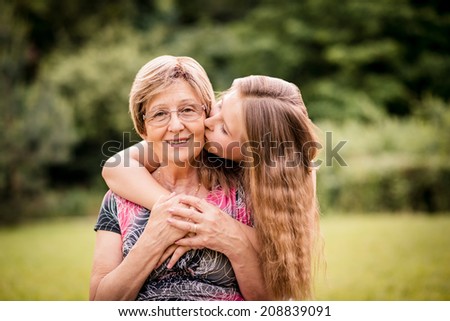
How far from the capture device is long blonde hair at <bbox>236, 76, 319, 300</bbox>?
2.30m

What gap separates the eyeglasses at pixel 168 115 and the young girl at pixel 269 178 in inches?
3.4

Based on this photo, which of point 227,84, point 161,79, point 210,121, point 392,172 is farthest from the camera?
point 227,84

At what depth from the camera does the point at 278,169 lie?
7.73 feet

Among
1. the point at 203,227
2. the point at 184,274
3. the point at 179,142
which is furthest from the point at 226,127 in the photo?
the point at 184,274

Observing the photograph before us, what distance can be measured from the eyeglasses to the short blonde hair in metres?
0.05

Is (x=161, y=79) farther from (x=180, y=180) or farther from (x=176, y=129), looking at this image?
(x=180, y=180)

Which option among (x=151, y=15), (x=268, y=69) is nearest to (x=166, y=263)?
(x=268, y=69)

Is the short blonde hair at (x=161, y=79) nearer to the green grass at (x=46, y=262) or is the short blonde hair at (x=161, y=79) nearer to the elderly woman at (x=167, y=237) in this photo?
the elderly woman at (x=167, y=237)

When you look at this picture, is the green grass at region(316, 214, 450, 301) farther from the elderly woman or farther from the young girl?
the elderly woman

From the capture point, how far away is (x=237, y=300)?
2424 mm

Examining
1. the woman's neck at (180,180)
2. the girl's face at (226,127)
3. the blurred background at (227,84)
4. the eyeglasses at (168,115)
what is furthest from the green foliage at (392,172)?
the eyeglasses at (168,115)

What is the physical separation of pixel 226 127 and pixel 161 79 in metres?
0.37

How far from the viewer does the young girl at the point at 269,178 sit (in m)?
2.30
